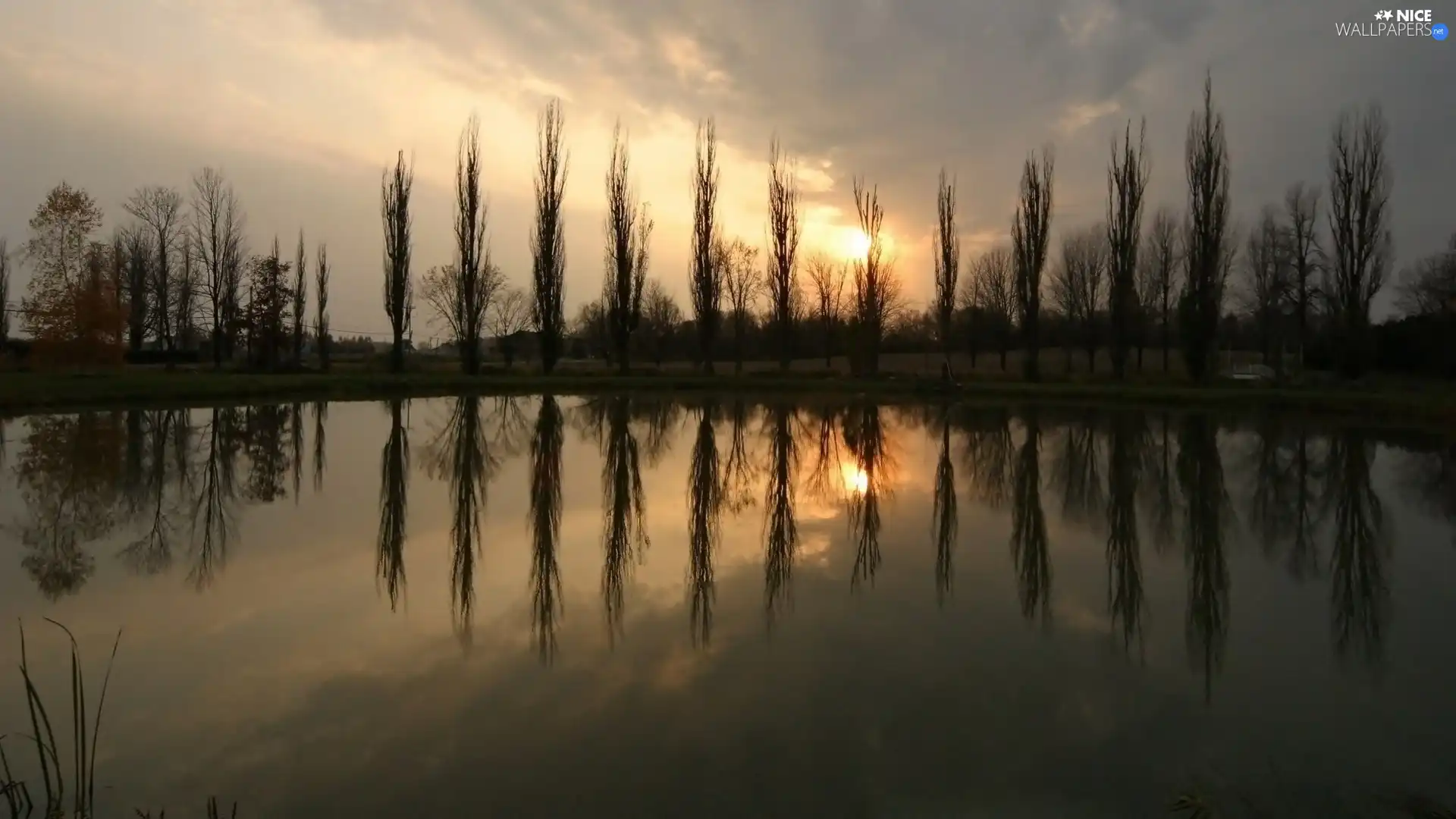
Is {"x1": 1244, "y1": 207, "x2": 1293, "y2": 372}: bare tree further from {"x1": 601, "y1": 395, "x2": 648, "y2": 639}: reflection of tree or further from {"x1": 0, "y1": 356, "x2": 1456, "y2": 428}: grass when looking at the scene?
{"x1": 601, "y1": 395, "x2": 648, "y2": 639}: reflection of tree

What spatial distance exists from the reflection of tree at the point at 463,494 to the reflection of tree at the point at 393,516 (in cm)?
30

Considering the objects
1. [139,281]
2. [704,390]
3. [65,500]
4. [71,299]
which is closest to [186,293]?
[139,281]

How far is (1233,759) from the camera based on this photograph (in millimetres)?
2584

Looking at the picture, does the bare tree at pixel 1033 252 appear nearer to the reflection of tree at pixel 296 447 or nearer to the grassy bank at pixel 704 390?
the grassy bank at pixel 704 390

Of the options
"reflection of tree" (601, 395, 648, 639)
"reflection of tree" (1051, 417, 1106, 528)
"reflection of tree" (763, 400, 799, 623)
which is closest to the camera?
"reflection of tree" (601, 395, 648, 639)

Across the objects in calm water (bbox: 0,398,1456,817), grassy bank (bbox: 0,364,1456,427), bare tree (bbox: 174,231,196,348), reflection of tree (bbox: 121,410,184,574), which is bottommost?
calm water (bbox: 0,398,1456,817)

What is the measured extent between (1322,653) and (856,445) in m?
8.14

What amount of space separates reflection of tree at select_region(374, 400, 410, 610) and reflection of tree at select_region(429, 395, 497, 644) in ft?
0.99

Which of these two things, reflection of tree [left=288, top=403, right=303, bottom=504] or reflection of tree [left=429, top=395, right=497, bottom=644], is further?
reflection of tree [left=288, top=403, right=303, bottom=504]

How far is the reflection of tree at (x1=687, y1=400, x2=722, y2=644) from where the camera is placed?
399 cm

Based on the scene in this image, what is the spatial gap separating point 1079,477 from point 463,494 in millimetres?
6374

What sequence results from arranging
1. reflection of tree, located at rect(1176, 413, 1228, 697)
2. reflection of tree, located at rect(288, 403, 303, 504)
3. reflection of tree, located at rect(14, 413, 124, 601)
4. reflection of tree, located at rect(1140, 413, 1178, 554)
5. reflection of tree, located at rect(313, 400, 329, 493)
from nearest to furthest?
reflection of tree, located at rect(1176, 413, 1228, 697)
reflection of tree, located at rect(14, 413, 124, 601)
reflection of tree, located at rect(1140, 413, 1178, 554)
reflection of tree, located at rect(288, 403, 303, 504)
reflection of tree, located at rect(313, 400, 329, 493)

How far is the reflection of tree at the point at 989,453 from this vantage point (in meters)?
7.68

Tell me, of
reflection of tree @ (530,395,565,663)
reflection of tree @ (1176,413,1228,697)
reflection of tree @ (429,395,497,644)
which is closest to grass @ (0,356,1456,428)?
reflection of tree @ (429,395,497,644)
